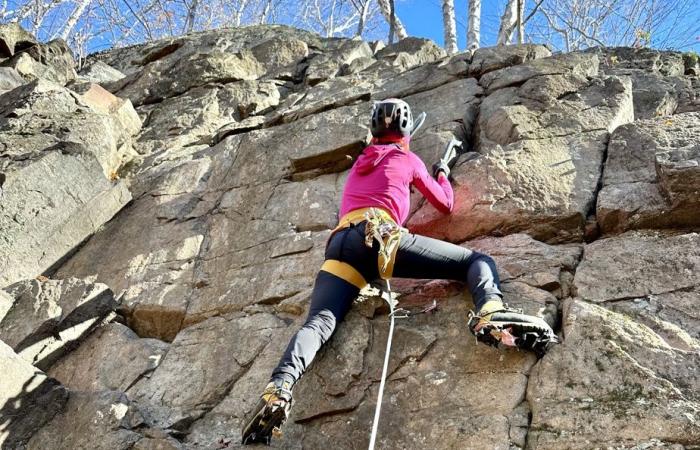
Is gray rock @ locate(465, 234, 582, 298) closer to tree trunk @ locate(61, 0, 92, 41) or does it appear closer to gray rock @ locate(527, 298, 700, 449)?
gray rock @ locate(527, 298, 700, 449)

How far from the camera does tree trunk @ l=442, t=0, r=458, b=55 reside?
13.8m

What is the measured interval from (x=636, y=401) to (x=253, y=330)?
9.75ft

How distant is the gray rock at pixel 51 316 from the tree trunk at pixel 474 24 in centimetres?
934

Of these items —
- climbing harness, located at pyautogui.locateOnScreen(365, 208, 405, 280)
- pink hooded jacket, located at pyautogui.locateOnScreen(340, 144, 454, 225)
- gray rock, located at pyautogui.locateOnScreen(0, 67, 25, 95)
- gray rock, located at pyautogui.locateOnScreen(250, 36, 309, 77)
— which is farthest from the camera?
gray rock, located at pyautogui.locateOnScreen(250, 36, 309, 77)

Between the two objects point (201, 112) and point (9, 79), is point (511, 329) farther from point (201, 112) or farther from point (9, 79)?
point (9, 79)

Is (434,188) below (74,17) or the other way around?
below

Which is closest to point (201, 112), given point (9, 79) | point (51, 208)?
point (51, 208)

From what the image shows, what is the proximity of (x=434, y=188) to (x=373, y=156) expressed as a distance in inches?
22.1

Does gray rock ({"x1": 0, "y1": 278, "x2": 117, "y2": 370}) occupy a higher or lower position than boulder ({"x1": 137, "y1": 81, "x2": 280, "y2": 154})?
lower

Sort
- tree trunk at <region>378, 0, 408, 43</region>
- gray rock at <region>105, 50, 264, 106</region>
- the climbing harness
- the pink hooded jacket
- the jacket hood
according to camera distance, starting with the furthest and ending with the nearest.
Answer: tree trunk at <region>378, 0, 408, 43</region>, gray rock at <region>105, 50, 264, 106</region>, the jacket hood, the pink hooded jacket, the climbing harness

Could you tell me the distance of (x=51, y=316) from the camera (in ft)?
19.3

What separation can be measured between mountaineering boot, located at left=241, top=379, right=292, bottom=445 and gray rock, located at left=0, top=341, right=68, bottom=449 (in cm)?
162

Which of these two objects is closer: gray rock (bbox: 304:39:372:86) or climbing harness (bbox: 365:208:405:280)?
climbing harness (bbox: 365:208:405:280)

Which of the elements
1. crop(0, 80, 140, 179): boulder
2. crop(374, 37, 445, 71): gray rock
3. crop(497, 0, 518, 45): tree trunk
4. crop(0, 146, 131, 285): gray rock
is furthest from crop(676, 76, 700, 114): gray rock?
crop(497, 0, 518, 45): tree trunk
